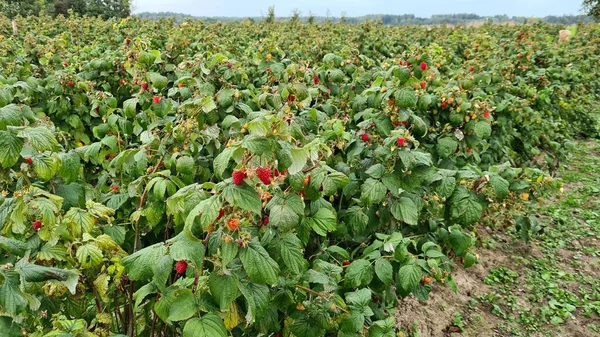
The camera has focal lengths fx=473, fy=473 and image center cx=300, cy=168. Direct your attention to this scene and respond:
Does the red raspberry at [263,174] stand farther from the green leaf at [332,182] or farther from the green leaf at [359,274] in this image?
the green leaf at [359,274]

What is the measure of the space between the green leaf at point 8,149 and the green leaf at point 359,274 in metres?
1.36

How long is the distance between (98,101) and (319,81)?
5.32 ft

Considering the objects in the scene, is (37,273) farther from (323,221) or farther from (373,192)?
(373,192)

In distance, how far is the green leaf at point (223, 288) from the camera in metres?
1.39

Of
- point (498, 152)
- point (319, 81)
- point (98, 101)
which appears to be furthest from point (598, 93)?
point (98, 101)

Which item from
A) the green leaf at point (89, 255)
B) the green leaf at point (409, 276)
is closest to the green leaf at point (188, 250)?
the green leaf at point (89, 255)

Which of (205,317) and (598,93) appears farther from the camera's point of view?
(598,93)

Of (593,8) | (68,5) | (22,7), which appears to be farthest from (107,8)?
(593,8)

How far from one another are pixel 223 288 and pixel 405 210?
115 cm

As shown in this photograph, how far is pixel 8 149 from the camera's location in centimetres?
158

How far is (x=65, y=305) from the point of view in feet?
5.73

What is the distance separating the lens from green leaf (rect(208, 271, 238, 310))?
1.39 meters

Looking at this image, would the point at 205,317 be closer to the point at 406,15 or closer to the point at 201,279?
the point at 201,279

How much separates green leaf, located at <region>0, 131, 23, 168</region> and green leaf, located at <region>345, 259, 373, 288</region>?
1.36m
